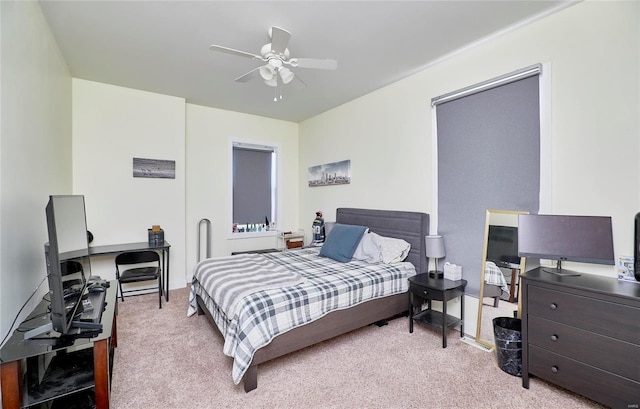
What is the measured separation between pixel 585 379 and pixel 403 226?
76.0 inches

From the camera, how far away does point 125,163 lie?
3.94 meters

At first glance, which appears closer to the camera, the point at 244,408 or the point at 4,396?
the point at 4,396

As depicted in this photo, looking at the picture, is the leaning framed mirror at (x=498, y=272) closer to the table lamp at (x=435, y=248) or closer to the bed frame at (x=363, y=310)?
the table lamp at (x=435, y=248)

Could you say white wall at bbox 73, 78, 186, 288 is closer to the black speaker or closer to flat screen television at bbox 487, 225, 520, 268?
flat screen television at bbox 487, 225, 520, 268

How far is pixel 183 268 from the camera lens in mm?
4359

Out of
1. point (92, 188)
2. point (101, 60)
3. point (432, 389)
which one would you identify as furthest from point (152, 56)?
point (432, 389)

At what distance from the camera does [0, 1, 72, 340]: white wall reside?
5.33 ft

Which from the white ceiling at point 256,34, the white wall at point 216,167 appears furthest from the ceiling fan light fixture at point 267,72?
the white wall at point 216,167

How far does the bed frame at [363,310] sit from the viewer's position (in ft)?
7.13

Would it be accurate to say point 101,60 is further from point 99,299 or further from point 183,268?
point 183,268

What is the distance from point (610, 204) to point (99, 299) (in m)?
3.82

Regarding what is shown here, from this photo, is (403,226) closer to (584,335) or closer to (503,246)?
(503,246)

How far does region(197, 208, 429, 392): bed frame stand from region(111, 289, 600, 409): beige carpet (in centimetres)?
18

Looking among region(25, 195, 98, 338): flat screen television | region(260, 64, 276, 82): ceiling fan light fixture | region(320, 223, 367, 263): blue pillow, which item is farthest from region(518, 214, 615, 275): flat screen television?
region(25, 195, 98, 338): flat screen television
